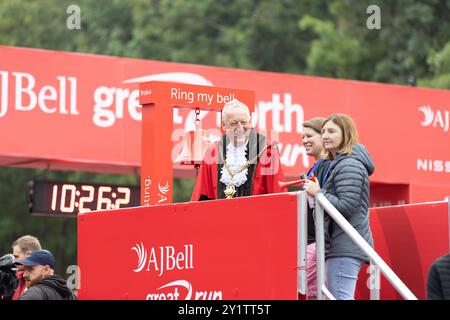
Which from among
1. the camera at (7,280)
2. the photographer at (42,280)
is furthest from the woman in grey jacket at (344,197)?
the camera at (7,280)

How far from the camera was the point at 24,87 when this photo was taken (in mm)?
15398

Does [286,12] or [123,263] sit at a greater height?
[286,12]

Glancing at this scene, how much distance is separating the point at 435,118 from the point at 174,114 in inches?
159

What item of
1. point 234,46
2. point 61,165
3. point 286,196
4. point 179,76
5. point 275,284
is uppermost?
point 234,46

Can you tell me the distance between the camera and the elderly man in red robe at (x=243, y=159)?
27.5ft

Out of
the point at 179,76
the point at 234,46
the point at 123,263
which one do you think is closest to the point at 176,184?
the point at 234,46

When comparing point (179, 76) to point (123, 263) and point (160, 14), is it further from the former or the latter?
point (160, 14)

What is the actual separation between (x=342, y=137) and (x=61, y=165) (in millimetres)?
8880

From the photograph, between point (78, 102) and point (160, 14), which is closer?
point (78, 102)

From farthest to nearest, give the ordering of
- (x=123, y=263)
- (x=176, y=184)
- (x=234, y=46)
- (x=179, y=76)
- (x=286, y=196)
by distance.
Result: (x=234, y=46) < (x=176, y=184) < (x=179, y=76) < (x=123, y=263) < (x=286, y=196)

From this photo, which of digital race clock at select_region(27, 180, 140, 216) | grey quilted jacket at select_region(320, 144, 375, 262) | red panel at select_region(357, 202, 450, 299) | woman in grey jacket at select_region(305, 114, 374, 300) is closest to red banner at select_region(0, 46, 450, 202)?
digital race clock at select_region(27, 180, 140, 216)

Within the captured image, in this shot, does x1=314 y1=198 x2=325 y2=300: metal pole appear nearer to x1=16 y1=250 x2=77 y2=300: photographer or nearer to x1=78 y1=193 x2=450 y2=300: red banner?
x1=78 y1=193 x2=450 y2=300: red banner

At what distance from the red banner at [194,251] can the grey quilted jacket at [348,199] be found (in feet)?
1.19

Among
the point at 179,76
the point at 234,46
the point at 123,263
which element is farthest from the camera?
the point at 234,46
